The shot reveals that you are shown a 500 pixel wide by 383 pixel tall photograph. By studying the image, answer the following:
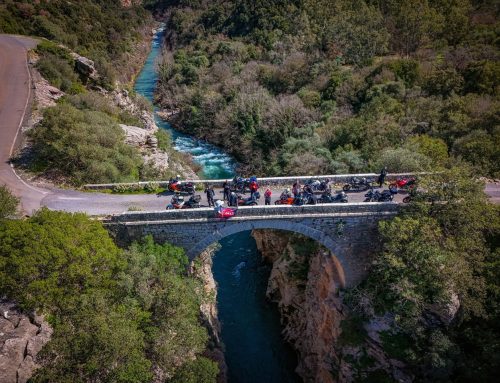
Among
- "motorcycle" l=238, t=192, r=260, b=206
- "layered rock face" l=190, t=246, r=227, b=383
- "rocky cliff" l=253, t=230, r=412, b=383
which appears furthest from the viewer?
"layered rock face" l=190, t=246, r=227, b=383

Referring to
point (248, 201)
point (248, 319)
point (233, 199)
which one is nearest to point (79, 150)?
point (233, 199)

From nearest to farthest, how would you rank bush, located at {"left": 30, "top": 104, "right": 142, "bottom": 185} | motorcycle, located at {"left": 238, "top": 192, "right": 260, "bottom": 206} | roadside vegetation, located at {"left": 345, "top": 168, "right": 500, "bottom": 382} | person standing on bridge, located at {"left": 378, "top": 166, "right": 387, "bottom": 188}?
roadside vegetation, located at {"left": 345, "top": 168, "right": 500, "bottom": 382} < motorcycle, located at {"left": 238, "top": 192, "right": 260, "bottom": 206} < person standing on bridge, located at {"left": 378, "top": 166, "right": 387, "bottom": 188} < bush, located at {"left": 30, "top": 104, "right": 142, "bottom": 185}

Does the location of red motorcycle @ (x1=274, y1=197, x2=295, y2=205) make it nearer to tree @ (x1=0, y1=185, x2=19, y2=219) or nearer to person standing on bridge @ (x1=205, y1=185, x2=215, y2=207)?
person standing on bridge @ (x1=205, y1=185, x2=215, y2=207)

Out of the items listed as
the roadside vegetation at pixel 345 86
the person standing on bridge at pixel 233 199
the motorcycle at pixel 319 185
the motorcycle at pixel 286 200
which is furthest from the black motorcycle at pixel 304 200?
the roadside vegetation at pixel 345 86

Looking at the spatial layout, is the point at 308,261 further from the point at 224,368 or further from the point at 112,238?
the point at 112,238

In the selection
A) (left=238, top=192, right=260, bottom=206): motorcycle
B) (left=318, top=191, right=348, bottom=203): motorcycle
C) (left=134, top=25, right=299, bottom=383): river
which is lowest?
(left=134, top=25, right=299, bottom=383): river

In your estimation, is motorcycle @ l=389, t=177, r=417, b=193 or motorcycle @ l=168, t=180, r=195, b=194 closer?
motorcycle @ l=389, t=177, r=417, b=193

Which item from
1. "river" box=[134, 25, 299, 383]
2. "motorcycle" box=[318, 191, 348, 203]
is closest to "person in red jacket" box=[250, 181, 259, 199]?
"motorcycle" box=[318, 191, 348, 203]

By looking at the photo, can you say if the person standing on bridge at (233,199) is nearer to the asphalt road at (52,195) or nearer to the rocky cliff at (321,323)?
the asphalt road at (52,195)
